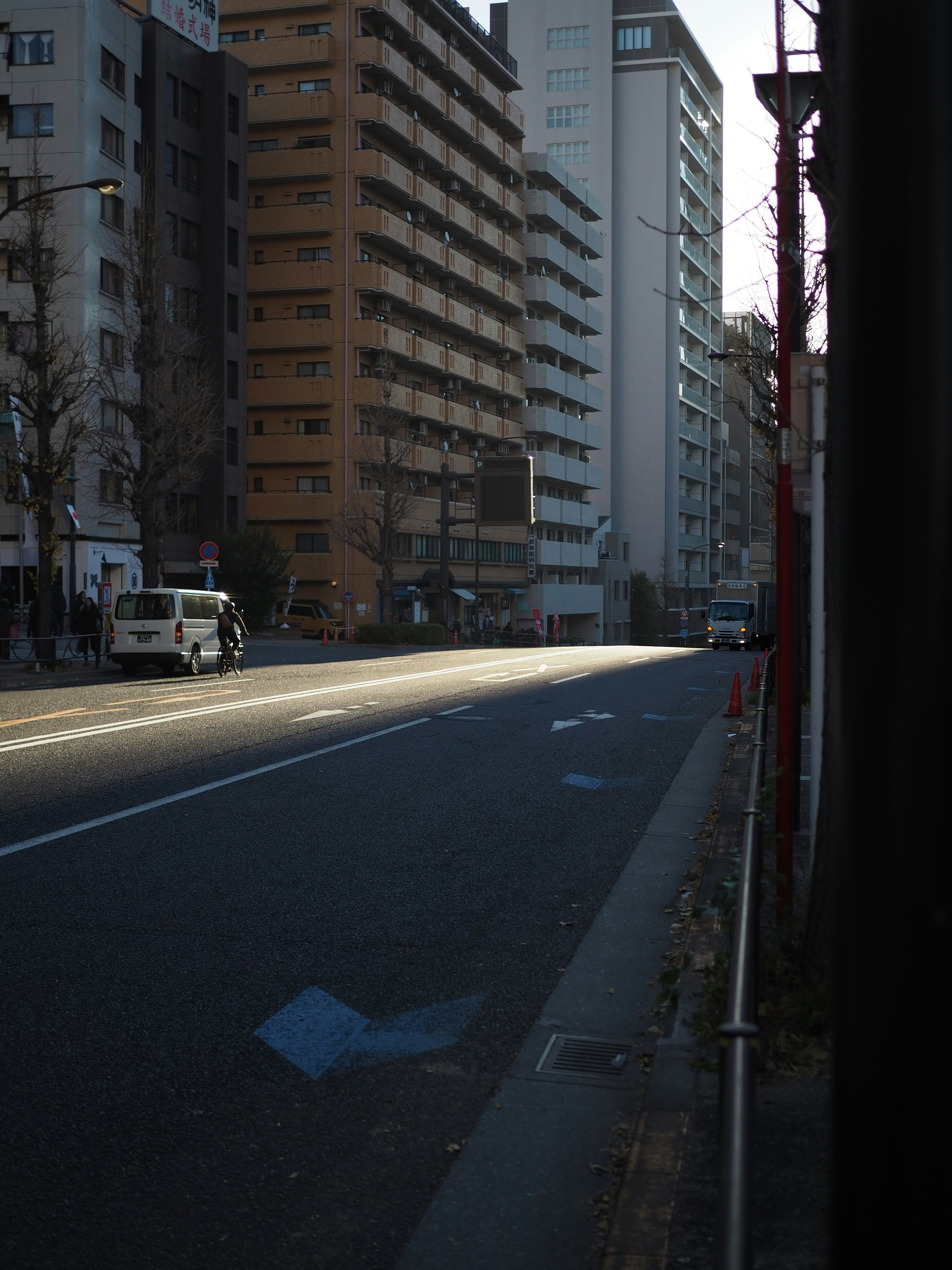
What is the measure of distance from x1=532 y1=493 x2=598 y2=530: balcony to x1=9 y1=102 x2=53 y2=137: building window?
39275mm

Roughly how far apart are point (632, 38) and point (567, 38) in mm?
6877

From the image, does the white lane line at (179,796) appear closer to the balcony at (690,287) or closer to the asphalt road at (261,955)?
the asphalt road at (261,955)

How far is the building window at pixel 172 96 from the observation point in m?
60.5

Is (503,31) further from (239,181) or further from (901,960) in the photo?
(901,960)

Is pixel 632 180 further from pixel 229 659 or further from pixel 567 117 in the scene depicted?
pixel 229 659

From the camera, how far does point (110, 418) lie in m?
52.3

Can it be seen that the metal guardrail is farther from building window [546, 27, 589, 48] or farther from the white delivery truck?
building window [546, 27, 589, 48]

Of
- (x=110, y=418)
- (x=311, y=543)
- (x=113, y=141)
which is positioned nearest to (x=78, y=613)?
(x=110, y=418)

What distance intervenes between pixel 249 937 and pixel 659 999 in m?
2.38

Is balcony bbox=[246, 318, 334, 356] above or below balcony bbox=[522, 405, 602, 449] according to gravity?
above

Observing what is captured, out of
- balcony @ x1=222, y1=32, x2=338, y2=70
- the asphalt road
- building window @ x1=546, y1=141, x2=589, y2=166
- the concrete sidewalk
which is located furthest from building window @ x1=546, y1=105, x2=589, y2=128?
the concrete sidewalk

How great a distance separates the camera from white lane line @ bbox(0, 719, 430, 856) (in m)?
9.11

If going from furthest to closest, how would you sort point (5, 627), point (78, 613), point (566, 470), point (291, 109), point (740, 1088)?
point (566, 470) → point (291, 109) → point (5, 627) → point (78, 613) → point (740, 1088)

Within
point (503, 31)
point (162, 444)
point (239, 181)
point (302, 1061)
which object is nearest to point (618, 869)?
point (302, 1061)
